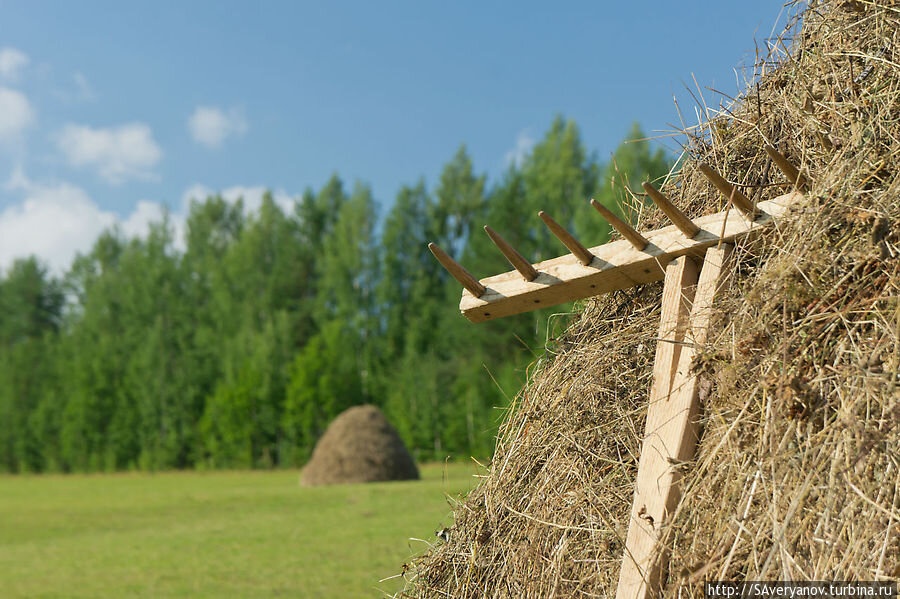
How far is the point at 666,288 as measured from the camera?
2865 millimetres

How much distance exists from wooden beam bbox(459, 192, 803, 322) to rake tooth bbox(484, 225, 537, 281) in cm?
Answer: 3

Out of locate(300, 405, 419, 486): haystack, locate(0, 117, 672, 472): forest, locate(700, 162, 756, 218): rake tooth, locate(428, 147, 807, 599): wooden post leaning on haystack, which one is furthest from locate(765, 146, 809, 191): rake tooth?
locate(0, 117, 672, 472): forest

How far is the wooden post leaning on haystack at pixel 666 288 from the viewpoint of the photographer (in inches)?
100.0

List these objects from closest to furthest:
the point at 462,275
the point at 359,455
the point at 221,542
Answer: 1. the point at 462,275
2. the point at 221,542
3. the point at 359,455

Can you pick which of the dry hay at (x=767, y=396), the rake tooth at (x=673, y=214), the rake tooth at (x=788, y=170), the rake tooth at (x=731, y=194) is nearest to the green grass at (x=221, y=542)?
the dry hay at (x=767, y=396)

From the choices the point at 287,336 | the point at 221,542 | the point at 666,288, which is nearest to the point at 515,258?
the point at 666,288

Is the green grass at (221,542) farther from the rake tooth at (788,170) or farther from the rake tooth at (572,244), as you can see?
the rake tooth at (788,170)

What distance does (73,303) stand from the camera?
56.6 m

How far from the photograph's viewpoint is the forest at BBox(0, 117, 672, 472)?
39.4m

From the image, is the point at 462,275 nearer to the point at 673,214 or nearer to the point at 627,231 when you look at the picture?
the point at 627,231

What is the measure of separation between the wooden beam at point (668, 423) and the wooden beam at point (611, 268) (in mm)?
66

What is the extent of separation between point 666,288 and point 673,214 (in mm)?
296

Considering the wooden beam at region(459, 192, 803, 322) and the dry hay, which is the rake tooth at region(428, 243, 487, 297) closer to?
the wooden beam at region(459, 192, 803, 322)

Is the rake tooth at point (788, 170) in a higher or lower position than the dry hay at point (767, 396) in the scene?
higher
